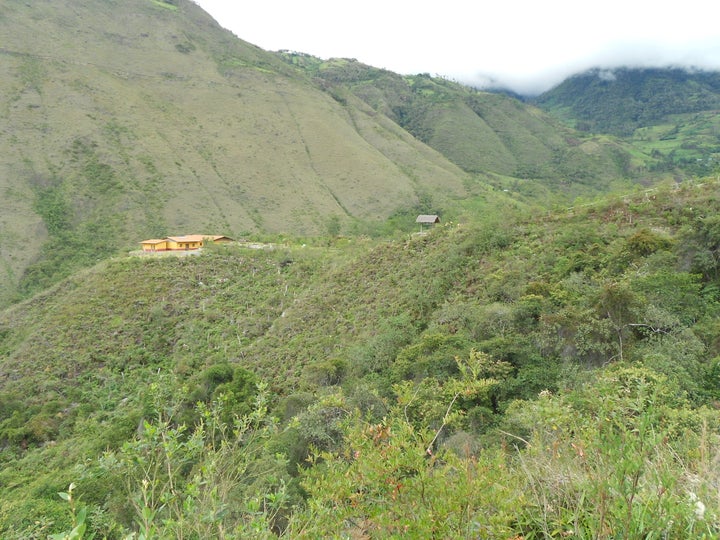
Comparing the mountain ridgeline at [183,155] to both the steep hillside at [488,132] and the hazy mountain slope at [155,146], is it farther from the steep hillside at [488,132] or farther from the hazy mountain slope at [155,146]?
the steep hillside at [488,132]

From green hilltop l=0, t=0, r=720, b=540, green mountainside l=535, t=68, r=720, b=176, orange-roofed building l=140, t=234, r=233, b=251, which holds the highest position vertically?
green mountainside l=535, t=68, r=720, b=176

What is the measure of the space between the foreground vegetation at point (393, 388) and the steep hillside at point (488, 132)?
308 feet

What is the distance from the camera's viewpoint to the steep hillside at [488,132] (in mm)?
113688

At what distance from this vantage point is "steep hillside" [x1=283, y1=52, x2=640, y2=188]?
114 m

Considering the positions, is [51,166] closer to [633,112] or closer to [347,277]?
[347,277]

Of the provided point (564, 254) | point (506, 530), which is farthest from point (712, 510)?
point (564, 254)

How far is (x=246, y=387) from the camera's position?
17156mm

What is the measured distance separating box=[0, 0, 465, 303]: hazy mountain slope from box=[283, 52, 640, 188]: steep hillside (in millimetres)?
29953

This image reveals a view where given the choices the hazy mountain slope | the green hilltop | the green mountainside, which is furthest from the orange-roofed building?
the green mountainside

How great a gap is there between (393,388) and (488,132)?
143 metres

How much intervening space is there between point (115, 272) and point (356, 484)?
38.0 meters

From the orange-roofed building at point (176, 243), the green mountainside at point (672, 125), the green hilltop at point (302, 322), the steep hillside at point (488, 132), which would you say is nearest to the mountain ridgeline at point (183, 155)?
the green hilltop at point (302, 322)

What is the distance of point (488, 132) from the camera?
441ft

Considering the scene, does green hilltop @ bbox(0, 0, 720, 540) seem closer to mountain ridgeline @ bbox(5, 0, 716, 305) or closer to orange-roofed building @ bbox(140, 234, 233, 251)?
mountain ridgeline @ bbox(5, 0, 716, 305)
